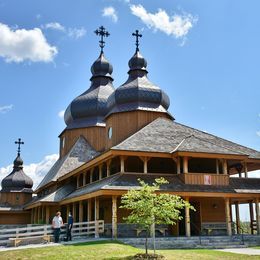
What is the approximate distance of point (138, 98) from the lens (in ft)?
101

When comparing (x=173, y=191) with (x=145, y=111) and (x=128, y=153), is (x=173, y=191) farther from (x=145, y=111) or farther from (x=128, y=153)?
(x=145, y=111)

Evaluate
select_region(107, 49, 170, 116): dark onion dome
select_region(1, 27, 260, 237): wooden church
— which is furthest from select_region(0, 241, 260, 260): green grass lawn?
select_region(107, 49, 170, 116): dark onion dome

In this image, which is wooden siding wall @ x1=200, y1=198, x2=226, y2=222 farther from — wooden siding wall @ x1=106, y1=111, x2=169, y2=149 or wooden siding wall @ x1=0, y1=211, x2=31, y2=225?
wooden siding wall @ x1=0, y1=211, x2=31, y2=225

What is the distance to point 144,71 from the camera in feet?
110

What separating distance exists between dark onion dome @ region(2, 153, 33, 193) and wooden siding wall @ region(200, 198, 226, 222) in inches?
1174

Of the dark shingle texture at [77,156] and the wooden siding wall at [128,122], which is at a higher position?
the wooden siding wall at [128,122]

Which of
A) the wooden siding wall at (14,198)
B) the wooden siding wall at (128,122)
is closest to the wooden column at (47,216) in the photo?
the wooden siding wall at (128,122)

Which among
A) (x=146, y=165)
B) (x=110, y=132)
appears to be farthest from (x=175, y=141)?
(x=110, y=132)

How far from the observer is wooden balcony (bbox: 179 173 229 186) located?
74.4 ft

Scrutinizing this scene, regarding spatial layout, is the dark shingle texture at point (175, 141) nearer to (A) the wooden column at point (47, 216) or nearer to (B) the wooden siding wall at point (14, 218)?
(A) the wooden column at point (47, 216)

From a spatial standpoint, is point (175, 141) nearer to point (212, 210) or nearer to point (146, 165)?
point (146, 165)

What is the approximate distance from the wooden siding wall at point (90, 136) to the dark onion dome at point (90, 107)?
0.47 m

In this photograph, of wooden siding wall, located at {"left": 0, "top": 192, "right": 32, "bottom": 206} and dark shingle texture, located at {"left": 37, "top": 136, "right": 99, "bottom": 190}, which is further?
wooden siding wall, located at {"left": 0, "top": 192, "right": 32, "bottom": 206}

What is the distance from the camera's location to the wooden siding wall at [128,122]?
98.7 feet
